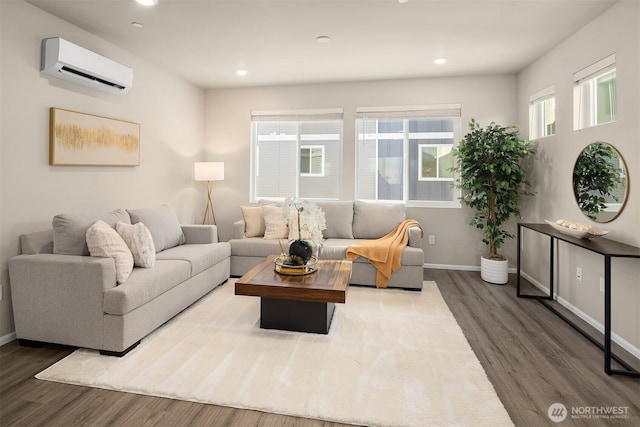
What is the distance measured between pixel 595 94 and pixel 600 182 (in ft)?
2.63

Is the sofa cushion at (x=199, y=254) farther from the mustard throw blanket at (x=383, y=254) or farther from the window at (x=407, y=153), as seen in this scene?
the window at (x=407, y=153)

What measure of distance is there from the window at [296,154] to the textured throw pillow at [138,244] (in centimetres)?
262

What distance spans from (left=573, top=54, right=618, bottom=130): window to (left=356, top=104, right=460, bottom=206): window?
1.63 m

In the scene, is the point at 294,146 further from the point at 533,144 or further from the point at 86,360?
the point at 86,360

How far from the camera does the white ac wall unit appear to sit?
2844 millimetres

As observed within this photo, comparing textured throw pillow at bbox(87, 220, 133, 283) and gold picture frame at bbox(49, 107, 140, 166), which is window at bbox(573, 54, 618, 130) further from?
gold picture frame at bbox(49, 107, 140, 166)

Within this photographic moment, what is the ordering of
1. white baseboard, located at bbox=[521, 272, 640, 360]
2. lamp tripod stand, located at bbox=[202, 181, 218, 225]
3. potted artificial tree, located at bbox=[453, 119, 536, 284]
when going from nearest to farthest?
white baseboard, located at bbox=[521, 272, 640, 360] < potted artificial tree, located at bbox=[453, 119, 536, 284] < lamp tripod stand, located at bbox=[202, 181, 218, 225]

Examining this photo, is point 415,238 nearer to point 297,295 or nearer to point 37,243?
point 297,295

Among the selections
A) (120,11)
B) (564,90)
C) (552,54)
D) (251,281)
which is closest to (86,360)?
(251,281)

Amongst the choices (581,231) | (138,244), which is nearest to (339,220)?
(138,244)

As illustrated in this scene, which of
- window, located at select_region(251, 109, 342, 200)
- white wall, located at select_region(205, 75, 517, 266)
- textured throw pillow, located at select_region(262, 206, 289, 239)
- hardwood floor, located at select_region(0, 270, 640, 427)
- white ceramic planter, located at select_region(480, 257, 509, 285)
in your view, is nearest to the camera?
hardwood floor, located at select_region(0, 270, 640, 427)

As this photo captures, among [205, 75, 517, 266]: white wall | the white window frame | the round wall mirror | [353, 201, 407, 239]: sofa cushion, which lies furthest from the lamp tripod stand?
the round wall mirror

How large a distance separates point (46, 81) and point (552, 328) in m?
4.66

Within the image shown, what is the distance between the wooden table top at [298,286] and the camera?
258 cm
